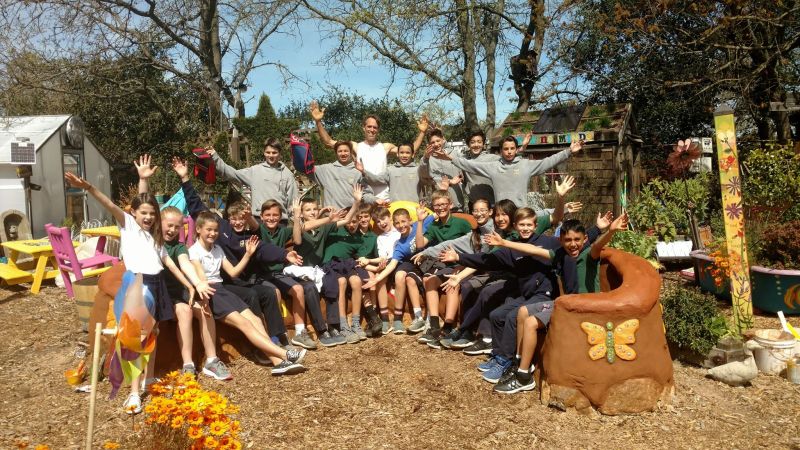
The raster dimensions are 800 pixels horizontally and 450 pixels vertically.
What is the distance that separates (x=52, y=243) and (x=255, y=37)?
10.9 m

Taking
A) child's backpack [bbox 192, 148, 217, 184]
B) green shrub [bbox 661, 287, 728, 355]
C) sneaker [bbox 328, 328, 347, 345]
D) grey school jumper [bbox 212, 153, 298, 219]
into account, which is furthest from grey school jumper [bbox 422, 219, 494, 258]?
child's backpack [bbox 192, 148, 217, 184]

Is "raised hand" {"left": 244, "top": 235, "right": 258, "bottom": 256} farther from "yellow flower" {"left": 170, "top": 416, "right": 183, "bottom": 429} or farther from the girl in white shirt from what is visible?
"yellow flower" {"left": 170, "top": 416, "right": 183, "bottom": 429}

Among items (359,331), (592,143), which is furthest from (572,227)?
(592,143)

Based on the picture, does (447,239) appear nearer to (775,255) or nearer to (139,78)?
(775,255)

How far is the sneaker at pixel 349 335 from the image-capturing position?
5.43m

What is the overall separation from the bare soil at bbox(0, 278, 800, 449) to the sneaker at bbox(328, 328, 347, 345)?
0.58ft

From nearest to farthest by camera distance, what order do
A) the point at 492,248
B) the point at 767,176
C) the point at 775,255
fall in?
the point at 492,248
the point at 775,255
the point at 767,176

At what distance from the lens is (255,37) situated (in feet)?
57.2

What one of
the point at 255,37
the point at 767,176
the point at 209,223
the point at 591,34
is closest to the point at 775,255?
the point at 767,176

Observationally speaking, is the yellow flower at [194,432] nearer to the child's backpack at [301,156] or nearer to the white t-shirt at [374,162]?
the white t-shirt at [374,162]

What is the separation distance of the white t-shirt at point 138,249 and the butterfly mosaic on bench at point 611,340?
289 centimetres

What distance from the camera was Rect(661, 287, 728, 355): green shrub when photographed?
15.3 feet

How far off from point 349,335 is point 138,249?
1.99 m

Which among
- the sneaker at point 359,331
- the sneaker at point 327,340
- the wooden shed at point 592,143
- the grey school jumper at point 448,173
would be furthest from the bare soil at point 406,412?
the wooden shed at point 592,143
